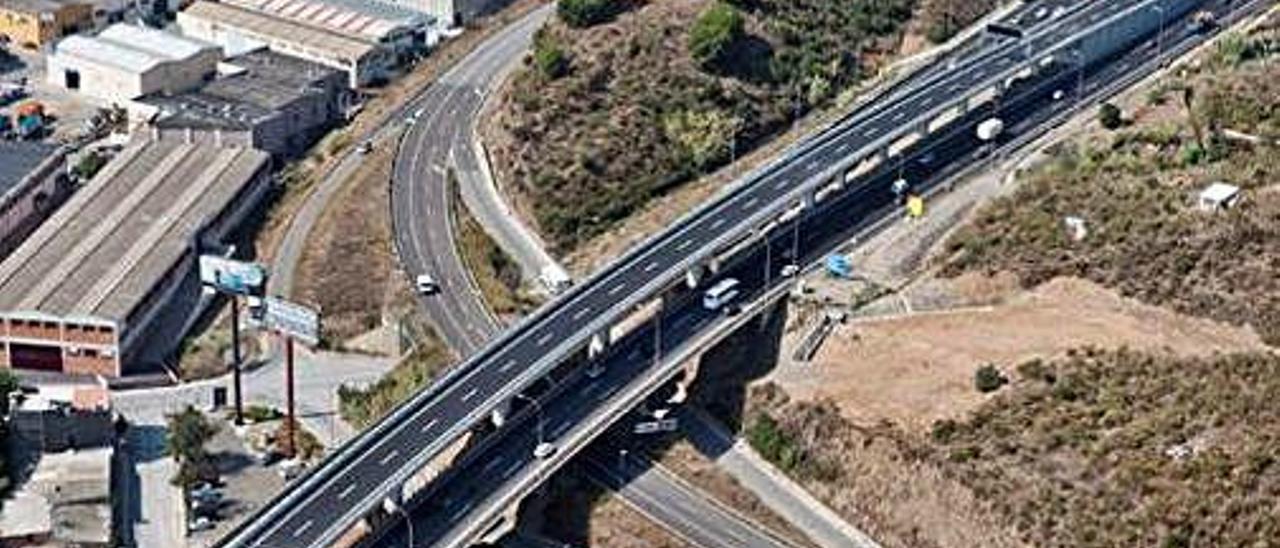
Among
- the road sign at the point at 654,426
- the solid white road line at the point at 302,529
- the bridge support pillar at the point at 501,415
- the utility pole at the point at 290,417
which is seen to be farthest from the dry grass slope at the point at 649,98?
the solid white road line at the point at 302,529

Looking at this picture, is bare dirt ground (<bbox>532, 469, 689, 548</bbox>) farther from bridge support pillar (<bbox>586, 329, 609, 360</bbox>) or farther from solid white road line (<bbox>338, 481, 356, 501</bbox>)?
solid white road line (<bbox>338, 481, 356, 501</bbox>)

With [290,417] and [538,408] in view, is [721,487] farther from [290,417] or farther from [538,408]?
[290,417]

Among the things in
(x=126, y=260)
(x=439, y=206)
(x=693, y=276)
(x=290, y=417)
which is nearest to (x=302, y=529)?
(x=290, y=417)

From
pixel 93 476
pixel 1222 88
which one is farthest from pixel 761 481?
pixel 1222 88

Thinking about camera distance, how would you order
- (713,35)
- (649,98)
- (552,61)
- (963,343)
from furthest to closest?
(713,35), (552,61), (649,98), (963,343)

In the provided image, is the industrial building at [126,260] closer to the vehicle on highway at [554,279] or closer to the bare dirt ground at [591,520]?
the vehicle on highway at [554,279]

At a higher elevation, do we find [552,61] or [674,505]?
[552,61]
